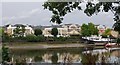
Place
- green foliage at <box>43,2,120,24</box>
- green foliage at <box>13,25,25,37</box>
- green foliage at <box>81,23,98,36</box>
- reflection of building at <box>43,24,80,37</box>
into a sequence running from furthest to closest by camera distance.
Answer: reflection of building at <box>43,24,80,37</box>
green foliage at <box>13,25,25,37</box>
green foliage at <box>81,23,98,36</box>
green foliage at <box>43,2,120,24</box>

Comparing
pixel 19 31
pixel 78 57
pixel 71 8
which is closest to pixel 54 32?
pixel 19 31

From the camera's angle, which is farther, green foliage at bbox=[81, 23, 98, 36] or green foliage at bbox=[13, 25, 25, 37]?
green foliage at bbox=[13, 25, 25, 37]

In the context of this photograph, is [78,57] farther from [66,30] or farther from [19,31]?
[66,30]

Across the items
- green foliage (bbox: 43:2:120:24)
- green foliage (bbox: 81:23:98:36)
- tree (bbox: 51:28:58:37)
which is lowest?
tree (bbox: 51:28:58:37)

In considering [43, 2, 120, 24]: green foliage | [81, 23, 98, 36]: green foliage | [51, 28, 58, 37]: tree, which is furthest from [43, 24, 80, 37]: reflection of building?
[43, 2, 120, 24]: green foliage

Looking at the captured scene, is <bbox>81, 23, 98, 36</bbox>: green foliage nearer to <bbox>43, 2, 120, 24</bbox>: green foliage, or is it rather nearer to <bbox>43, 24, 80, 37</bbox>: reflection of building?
<bbox>43, 24, 80, 37</bbox>: reflection of building

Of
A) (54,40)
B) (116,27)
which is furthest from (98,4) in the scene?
(54,40)

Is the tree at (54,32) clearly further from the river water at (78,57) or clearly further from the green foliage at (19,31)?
the river water at (78,57)

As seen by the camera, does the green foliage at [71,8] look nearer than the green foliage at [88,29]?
Yes

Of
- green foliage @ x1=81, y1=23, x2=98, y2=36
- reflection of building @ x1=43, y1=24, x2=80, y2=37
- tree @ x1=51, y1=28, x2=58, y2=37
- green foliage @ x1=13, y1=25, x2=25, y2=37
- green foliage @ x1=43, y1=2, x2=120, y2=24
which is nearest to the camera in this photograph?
green foliage @ x1=43, y1=2, x2=120, y2=24

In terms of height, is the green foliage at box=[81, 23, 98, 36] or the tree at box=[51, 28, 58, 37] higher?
the green foliage at box=[81, 23, 98, 36]

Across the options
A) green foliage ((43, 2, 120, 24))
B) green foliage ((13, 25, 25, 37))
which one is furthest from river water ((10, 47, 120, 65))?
green foliage ((13, 25, 25, 37))

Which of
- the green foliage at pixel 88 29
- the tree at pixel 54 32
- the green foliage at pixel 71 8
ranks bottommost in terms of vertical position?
the tree at pixel 54 32

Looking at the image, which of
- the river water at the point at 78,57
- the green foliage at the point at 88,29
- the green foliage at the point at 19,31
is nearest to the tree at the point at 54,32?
the green foliage at the point at 88,29
